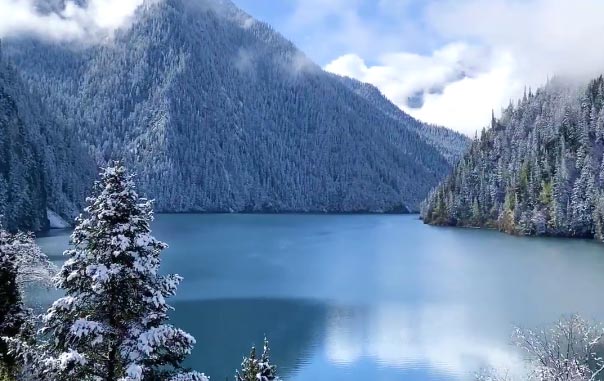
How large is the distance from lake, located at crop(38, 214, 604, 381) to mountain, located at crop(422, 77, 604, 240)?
27.6m

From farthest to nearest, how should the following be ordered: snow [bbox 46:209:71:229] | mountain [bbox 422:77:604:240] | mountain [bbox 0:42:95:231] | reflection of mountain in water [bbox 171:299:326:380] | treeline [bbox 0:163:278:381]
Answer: snow [bbox 46:209:71:229], mountain [bbox 422:77:604:240], mountain [bbox 0:42:95:231], reflection of mountain in water [bbox 171:299:326:380], treeline [bbox 0:163:278:381]

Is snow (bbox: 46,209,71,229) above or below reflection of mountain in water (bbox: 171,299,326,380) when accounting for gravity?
above

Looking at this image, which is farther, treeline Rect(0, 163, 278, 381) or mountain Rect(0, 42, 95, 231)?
mountain Rect(0, 42, 95, 231)

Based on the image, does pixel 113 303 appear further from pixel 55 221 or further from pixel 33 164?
pixel 55 221

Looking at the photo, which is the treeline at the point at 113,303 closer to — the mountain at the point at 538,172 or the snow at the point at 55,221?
the mountain at the point at 538,172

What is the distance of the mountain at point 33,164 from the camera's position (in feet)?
381

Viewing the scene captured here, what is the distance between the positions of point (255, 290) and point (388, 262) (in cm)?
3291

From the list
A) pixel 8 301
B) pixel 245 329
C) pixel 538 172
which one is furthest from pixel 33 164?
pixel 8 301

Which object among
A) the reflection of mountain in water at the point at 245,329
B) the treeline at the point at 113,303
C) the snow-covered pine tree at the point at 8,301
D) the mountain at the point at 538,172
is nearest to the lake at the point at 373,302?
the reflection of mountain in water at the point at 245,329

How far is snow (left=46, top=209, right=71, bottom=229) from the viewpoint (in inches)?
5340

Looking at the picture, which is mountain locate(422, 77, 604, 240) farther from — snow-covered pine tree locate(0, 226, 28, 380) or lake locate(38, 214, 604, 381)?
snow-covered pine tree locate(0, 226, 28, 380)

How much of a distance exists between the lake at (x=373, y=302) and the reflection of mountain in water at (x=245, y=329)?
87 mm

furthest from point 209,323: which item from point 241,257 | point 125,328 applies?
point 241,257

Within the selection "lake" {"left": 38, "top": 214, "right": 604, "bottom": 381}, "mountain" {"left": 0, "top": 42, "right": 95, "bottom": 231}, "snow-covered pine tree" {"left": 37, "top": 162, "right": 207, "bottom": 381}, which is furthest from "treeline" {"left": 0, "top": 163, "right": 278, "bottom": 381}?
"mountain" {"left": 0, "top": 42, "right": 95, "bottom": 231}
